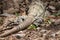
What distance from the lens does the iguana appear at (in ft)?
16.3

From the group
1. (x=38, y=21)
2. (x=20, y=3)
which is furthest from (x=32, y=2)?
(x=38, y=21)

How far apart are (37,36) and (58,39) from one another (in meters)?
0.52

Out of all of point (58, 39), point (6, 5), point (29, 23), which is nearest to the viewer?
point (58, 39)

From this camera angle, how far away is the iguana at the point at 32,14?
4954 mm

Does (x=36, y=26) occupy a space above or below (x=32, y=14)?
below

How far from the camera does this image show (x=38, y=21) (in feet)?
18.0

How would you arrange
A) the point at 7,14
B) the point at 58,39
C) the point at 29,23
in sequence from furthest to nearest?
the point at 7,14 < the point at 29,23 < the point at 58,39

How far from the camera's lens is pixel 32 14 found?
19.5 feet

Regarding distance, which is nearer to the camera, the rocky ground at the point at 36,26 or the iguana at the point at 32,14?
the rocky ground at the point at 36,26

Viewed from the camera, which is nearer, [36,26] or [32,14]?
[36,26]

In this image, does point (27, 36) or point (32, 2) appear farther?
point (32, 2)

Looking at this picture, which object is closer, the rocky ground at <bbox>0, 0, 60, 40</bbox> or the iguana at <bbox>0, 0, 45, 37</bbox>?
the rocky ground at <bbox>0, 0, 60, 40</bbox>

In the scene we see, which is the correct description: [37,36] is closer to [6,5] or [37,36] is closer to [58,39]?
[58,39]

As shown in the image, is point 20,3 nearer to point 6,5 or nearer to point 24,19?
point 6,5
